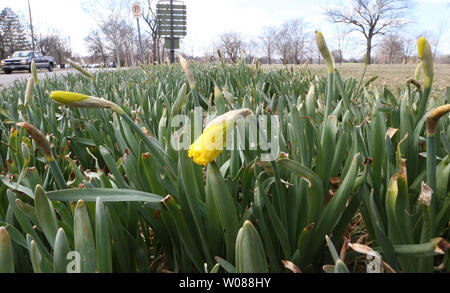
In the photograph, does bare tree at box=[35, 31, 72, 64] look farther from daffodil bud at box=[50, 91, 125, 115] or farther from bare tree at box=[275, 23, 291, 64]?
daffodil bud at box=[50, 91, 125, 115]

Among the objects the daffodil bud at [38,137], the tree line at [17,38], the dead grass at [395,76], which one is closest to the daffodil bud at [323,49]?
the dead grass at [395,76]

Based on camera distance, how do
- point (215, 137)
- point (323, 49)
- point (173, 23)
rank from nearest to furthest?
1. point (215, 137)
2. point (323, 49)
3. point (173, 23)

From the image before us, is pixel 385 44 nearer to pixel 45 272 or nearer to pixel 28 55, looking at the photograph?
pixel 28 55

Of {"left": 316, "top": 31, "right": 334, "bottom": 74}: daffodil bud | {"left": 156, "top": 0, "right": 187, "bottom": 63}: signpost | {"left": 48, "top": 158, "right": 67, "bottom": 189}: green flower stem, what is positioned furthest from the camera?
{"left": 156, "top": 0, "right": 187, "bottom": 63}: signpost

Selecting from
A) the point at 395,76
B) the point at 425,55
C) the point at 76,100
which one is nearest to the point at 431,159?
the point at 425,55

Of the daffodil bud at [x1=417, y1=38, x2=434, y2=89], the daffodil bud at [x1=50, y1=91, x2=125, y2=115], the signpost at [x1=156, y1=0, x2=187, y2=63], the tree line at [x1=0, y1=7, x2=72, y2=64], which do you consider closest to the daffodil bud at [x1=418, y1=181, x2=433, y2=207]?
the daffodil bud at [x1=417, y1=38, x2=434, y2=89]

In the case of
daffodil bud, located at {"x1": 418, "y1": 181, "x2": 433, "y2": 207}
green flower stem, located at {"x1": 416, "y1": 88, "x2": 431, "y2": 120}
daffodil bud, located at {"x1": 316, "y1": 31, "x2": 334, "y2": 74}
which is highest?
daffodil bud, located at {"x1": 316, "y1": 31, "x2": 334, "y2": 74}

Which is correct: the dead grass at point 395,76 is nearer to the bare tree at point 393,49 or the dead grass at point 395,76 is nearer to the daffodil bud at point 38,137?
the daffodil bud at point 38,137

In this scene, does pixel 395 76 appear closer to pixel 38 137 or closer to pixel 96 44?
pixel 38 137

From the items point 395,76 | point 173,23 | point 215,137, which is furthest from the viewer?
point 173,23

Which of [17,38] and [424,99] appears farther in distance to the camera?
[17,38]

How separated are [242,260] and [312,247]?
25cm
